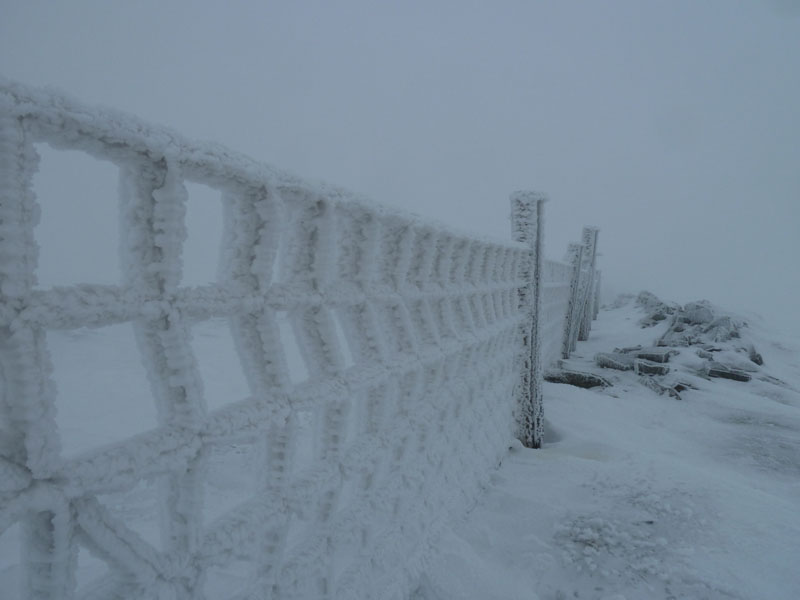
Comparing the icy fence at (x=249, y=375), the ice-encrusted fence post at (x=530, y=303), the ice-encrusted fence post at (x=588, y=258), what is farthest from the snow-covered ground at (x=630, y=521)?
the ice-encrusted fence post at (x=588, y=258)

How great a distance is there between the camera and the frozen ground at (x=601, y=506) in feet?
6.00

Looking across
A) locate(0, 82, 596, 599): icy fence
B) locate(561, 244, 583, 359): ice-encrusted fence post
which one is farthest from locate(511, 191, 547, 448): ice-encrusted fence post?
locate(561, 244, 583, 359): ice-encrusted fence post

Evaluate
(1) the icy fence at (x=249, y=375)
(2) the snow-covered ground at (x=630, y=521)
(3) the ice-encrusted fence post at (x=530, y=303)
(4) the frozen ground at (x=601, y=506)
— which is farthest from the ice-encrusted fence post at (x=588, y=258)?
(1) the icy fence at (x=249, y=375)

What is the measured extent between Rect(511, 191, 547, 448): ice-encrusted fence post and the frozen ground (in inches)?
8.8

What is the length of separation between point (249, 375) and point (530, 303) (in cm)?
282

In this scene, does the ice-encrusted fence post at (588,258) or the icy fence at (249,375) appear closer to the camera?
the icy fence at (249,375)

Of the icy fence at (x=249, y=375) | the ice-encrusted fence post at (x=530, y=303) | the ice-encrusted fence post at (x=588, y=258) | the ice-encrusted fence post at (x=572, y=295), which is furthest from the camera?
the ice-encrusted fence post at (x=588, y=258)

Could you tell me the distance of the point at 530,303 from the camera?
3.46 metres

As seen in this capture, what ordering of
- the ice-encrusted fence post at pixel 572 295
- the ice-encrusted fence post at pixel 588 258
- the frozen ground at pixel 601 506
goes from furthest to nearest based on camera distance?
the ice-encrusted fence post at pixel 588 258
the ice-encrusted fence post at pixel 572 295
the frozen ground at pixel 601 506

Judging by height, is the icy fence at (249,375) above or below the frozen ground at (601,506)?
above

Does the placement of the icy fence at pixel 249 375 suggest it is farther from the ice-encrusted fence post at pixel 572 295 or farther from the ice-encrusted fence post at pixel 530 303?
the ice-encrusted fence post at pixel 572 295

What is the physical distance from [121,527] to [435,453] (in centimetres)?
141

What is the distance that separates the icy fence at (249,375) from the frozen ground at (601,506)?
0.14 m

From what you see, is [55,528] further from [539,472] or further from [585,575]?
[539,472]
